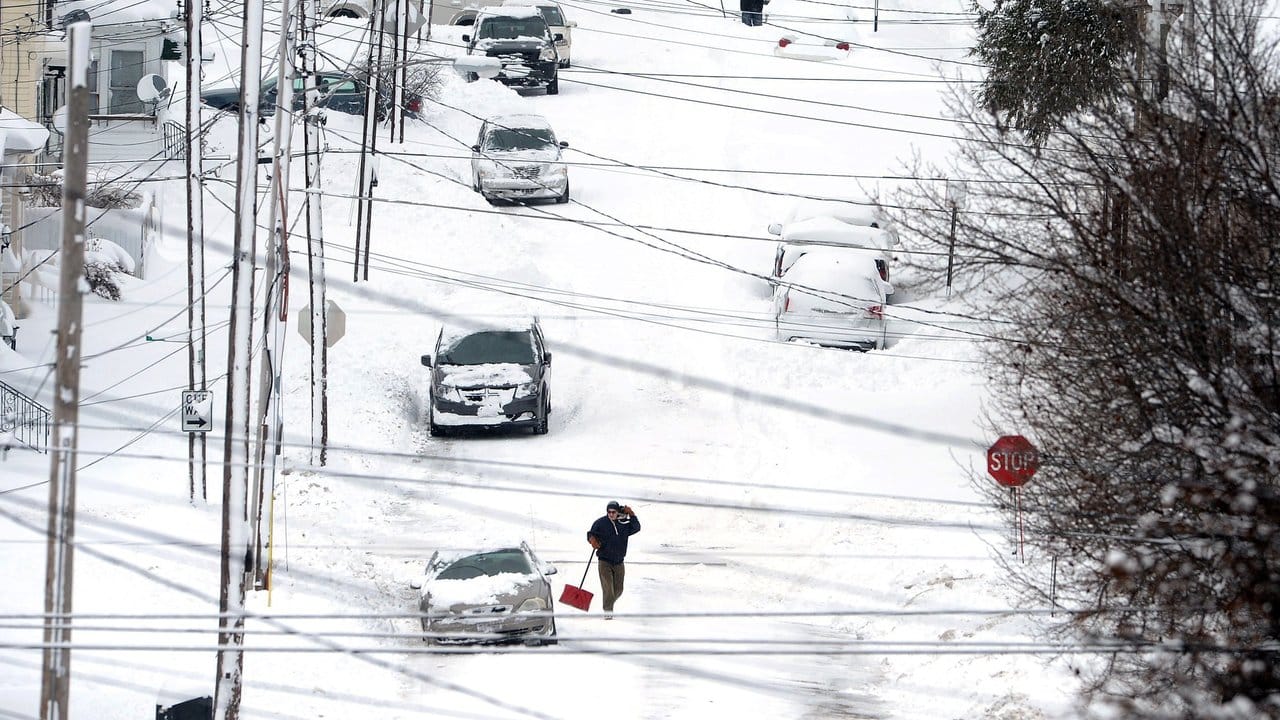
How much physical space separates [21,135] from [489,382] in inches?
371

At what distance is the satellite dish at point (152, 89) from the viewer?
1247 inches

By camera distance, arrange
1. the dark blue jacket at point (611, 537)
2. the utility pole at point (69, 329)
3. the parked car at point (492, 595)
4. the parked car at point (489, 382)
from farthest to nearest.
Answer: the parked car at point (489, 382) < the dark blue jacket at point (611, 537) < the parked car at point (492, 595) < the utility pole at point (69, 329)

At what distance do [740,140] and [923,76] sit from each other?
9.40m

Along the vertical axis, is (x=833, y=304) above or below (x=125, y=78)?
below

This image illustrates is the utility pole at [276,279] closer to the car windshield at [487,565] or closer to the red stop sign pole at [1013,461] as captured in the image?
the car windshield at [487,565]

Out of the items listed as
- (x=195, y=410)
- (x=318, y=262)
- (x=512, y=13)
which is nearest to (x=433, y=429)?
(x=318, y=262)

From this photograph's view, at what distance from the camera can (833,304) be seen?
1044 inches

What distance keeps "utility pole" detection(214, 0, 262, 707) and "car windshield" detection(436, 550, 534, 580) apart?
2.89 m

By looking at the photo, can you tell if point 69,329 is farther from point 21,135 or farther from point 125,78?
point 125,78

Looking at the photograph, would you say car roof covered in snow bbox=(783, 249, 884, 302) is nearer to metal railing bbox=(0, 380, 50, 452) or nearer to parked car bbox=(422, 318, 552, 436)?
parked car bbox=(422, 318, 552, 436)

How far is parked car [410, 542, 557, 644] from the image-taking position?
16125mm

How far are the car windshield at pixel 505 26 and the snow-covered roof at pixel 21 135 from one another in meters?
16.5

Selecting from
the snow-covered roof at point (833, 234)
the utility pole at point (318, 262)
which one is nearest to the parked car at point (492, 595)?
the utility pole at point (318, 262)

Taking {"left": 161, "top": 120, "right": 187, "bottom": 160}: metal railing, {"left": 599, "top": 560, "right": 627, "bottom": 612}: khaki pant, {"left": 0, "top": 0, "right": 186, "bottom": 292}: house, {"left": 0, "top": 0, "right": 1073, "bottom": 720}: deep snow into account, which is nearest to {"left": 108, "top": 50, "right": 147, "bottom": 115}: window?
{"left": 0, "top": 0, "right": 186, "bottom": 292}: house
